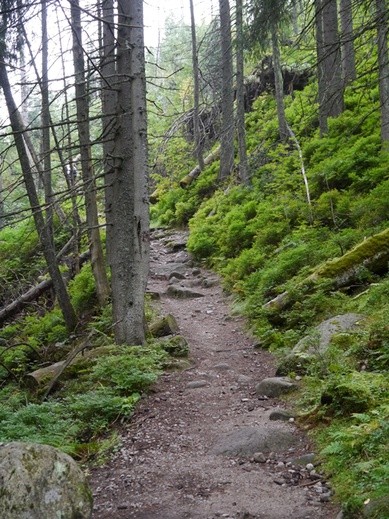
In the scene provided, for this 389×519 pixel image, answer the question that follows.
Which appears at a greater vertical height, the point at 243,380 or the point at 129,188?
the point at 129,188

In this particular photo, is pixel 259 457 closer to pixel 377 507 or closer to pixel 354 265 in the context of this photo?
pixel 377 507

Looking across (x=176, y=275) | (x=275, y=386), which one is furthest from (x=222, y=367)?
(x=176, y=275)

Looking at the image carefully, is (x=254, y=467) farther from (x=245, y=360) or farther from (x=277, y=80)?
(x=277, y=80)

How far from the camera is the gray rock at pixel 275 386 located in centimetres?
655

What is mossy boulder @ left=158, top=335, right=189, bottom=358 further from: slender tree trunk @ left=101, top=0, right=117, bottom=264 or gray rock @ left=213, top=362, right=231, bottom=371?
slender tree trunk @ left=101, top=0, right=117, bottom=264

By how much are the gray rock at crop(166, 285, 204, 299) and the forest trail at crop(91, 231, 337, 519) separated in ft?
13.9

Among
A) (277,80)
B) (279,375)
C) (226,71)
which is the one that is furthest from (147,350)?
(226,71)

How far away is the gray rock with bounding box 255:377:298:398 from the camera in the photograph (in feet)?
21.5

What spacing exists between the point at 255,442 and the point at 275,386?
146 cm

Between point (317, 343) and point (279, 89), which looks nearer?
point (317, 343)

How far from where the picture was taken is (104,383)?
7.53 meters

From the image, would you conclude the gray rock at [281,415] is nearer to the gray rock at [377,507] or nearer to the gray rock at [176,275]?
the gray rock at [377,507]

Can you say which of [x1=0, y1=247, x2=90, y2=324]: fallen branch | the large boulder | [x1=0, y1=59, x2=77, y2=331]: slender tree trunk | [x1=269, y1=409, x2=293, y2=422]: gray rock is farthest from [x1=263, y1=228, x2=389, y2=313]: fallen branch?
[x1=0, y1=247, x2=90, y2=324]: fallen branch

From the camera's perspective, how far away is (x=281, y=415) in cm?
582
